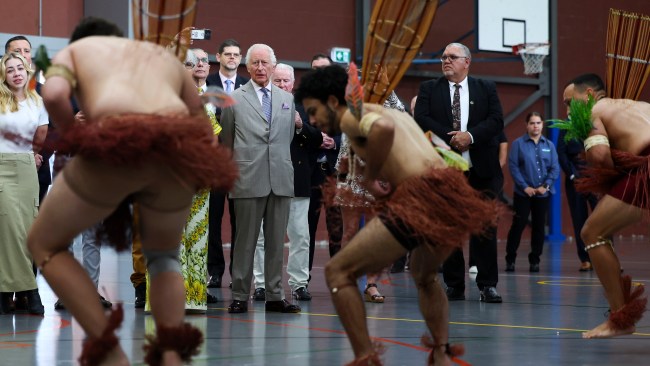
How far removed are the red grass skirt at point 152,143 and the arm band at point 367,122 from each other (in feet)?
2.24

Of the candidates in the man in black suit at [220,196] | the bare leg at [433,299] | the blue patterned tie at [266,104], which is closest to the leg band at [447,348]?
the bare leg at [433,299]

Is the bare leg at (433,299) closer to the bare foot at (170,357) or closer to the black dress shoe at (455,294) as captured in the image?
the bare foot at (170,357)

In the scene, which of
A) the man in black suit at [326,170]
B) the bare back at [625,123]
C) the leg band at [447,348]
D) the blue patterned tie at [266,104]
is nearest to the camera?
the leg band at [447,348]

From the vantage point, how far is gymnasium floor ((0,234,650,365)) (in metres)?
5.23

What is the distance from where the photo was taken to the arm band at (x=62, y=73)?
3881 millimetres

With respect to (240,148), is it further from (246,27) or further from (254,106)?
(246,27)

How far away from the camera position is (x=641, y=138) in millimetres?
5809

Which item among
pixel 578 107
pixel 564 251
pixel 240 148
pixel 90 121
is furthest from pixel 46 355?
pixel 564 251

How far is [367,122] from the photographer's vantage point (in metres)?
4.40

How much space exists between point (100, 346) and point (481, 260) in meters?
4.42

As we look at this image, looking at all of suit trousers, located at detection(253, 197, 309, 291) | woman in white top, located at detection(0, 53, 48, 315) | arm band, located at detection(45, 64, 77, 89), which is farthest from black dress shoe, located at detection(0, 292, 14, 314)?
arm band, located at detection(45, 64, 77, 89)

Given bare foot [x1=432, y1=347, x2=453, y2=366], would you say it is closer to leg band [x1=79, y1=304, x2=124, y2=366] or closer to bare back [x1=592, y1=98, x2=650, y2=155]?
leg band [x1=79, y1=304, x2=124, y2=366]

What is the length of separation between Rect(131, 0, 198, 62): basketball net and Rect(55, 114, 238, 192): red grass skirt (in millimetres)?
588

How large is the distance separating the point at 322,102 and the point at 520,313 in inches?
120
